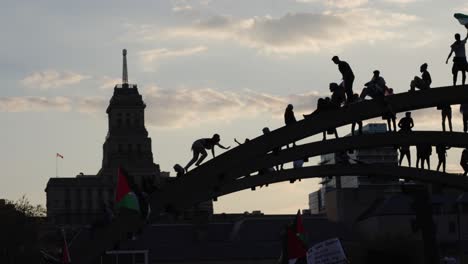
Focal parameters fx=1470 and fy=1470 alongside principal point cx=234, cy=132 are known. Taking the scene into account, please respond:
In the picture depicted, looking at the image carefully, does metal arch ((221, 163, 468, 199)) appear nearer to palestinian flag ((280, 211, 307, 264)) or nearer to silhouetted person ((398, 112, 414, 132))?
palestinian flag ((280, 211, 307, 264))

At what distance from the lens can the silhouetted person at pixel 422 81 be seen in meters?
36.4

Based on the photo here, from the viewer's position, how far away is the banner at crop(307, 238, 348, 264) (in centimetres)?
3225

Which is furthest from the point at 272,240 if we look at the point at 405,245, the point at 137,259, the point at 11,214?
the point at 405,245

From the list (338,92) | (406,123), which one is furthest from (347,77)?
(406,123)

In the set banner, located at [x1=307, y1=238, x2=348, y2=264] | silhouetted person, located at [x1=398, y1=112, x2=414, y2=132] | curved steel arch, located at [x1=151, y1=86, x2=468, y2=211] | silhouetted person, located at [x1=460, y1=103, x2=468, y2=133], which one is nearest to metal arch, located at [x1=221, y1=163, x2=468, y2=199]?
silhouetted person, located at [x1=398, y1=112, x2=414, y2=132]

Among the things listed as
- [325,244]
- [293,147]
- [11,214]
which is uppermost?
[11,214]

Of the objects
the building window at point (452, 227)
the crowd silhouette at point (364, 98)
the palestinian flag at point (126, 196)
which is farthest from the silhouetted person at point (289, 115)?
the building window at point (452, 227)

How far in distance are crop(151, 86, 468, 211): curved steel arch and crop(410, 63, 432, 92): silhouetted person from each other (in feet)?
1.30

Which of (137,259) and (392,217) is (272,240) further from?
(137,259)

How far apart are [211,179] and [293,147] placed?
2.19m

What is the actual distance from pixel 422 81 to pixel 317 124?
3091mm

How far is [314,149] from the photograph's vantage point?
119 ft

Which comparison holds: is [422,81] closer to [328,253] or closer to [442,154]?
[442,154]

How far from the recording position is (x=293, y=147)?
3659 cm
